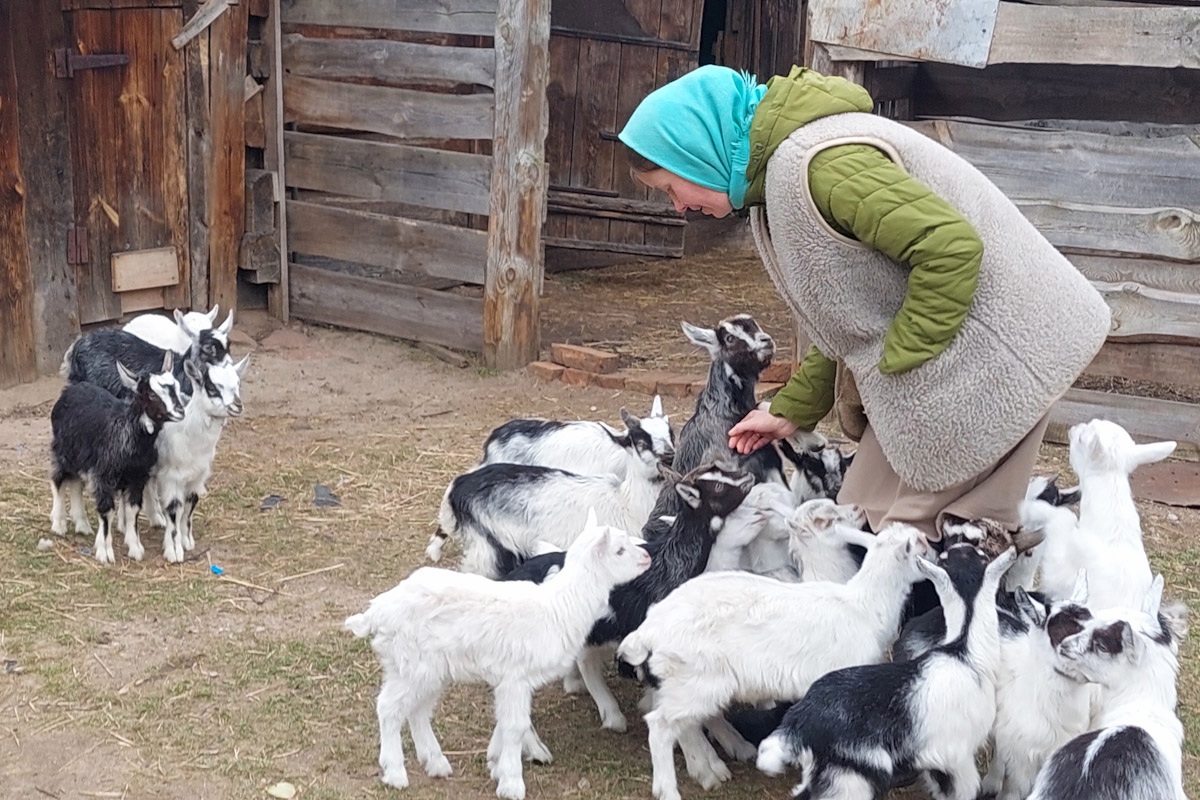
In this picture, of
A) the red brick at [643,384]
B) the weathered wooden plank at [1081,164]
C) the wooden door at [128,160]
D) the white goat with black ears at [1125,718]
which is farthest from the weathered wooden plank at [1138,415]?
the wooden door at [128,160]

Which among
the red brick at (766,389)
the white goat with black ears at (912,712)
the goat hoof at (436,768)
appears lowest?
the red brick at (766,389)

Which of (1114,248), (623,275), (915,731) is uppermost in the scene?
(1114,248)

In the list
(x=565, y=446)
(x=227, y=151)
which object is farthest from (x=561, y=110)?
(x=565, y=446)

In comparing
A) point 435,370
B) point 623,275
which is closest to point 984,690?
point 435,370

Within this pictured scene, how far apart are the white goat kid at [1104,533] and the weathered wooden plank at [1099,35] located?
2.89 m

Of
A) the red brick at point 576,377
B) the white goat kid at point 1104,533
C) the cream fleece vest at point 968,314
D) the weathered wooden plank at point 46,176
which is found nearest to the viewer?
the cream fleece vest at point 968,314

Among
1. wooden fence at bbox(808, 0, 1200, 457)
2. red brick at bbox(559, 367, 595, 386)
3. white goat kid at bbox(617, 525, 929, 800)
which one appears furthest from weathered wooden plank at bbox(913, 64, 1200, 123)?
white goat kid at bbox(617, 525, 929, 800)

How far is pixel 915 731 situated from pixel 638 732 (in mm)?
1193

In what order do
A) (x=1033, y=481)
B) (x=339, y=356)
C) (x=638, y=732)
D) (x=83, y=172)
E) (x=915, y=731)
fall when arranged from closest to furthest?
(x=915, y=731) < (x=638, y=732) < (x=1033, y=481) < (x=83, y=172) < (x=339, y=356)

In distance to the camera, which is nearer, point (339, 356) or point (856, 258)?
point (856, 258)

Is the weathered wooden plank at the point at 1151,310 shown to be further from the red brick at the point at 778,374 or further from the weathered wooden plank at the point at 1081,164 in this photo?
the red brick at the point at 778,374

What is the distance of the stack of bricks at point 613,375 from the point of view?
28.1 feet

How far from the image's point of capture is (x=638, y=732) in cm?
464

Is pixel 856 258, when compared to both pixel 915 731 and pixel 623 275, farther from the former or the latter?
pixel 623 275
